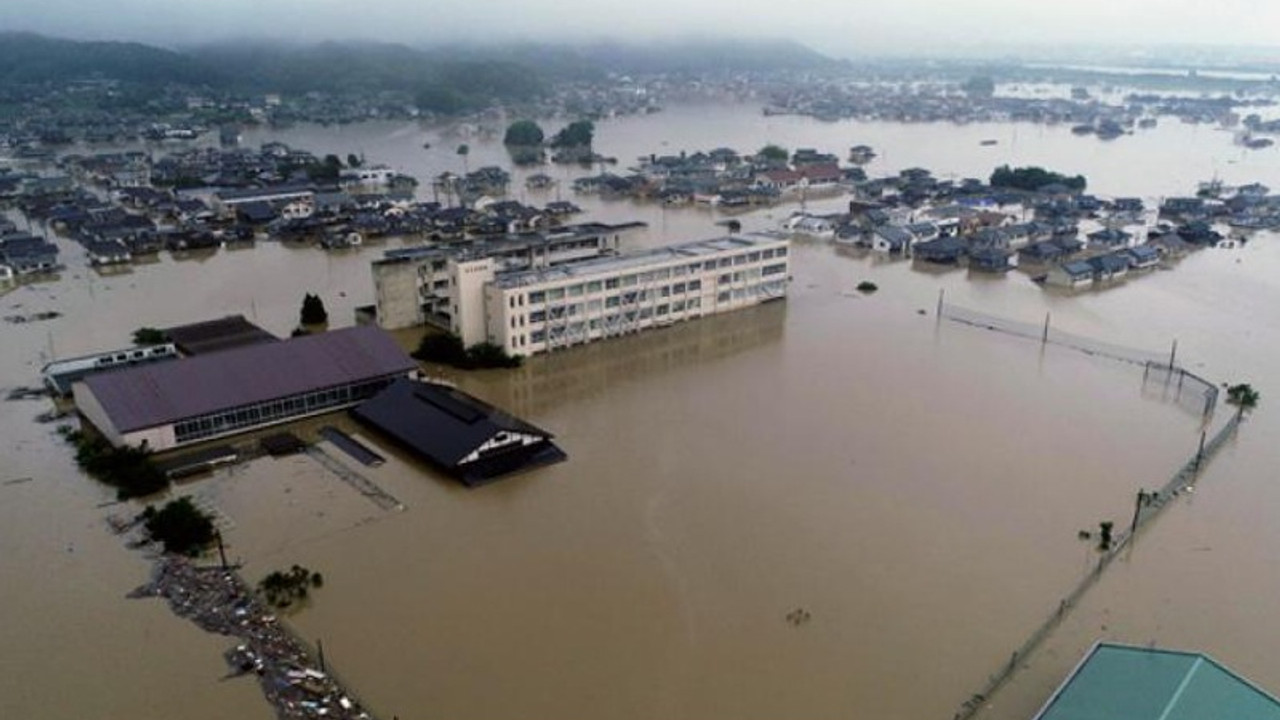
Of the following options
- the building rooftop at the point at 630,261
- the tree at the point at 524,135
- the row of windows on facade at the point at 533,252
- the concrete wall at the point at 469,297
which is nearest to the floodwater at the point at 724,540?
the concrete wall at the point at 469,297

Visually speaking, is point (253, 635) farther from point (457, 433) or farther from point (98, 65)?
point (98, 65)

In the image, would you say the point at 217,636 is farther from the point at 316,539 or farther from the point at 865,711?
the point at 865,711

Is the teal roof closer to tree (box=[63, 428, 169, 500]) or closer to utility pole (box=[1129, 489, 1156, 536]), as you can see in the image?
utility pole (box=[1129, 489, 1156, 536])

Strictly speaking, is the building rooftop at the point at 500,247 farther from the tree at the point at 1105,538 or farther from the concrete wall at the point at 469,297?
the tree at the point at 1105,538

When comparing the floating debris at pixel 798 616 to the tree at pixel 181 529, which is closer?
the floating debris at pixel 798 616

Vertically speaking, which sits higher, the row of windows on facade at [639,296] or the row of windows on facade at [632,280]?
the row of windows on facade at [632,280]

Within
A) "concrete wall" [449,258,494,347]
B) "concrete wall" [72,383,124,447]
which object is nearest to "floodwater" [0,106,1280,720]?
"concrete wall" [72,383,124,447]
